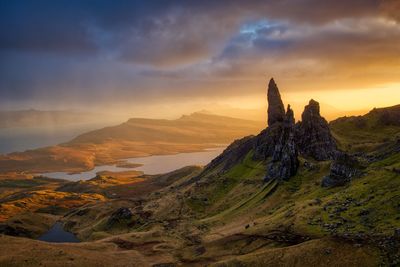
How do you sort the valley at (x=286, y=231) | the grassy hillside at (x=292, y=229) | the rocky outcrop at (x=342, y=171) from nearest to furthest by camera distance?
the grassy hillside at (x=292, y=229) → the valley at (x=286, y=231) → the rocky outcrop at (x=342, y=171)

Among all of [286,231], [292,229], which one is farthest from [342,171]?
[286,231]

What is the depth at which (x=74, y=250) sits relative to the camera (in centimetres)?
11800

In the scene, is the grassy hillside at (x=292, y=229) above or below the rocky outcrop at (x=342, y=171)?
below

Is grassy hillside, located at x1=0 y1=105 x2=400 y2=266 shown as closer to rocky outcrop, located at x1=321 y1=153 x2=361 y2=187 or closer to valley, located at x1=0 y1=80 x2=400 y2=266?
valley, located at x1=0 y1=80 x2=400 y2=266

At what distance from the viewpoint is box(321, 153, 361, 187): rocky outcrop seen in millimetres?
132625

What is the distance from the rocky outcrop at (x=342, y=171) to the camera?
435 feet

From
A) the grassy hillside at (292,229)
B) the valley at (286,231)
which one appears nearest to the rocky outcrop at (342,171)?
the valley at (286,231)

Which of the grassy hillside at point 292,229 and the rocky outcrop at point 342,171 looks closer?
the grassy hillside at point 292,229

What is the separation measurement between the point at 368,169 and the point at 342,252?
60.0 metres

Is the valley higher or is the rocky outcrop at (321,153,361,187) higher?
the rocky outcrop at (321,153,361,187)

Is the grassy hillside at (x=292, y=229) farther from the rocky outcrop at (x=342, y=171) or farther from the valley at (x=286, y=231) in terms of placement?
the rocky outcrop at (x=342, y=171)

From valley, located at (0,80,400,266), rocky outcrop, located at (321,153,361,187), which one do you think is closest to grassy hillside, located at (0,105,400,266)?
valley, located at (0,80,400,266)

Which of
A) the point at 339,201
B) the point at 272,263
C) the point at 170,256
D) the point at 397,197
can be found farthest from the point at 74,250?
the point at 397,197

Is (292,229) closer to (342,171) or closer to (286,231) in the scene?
(286,231)
